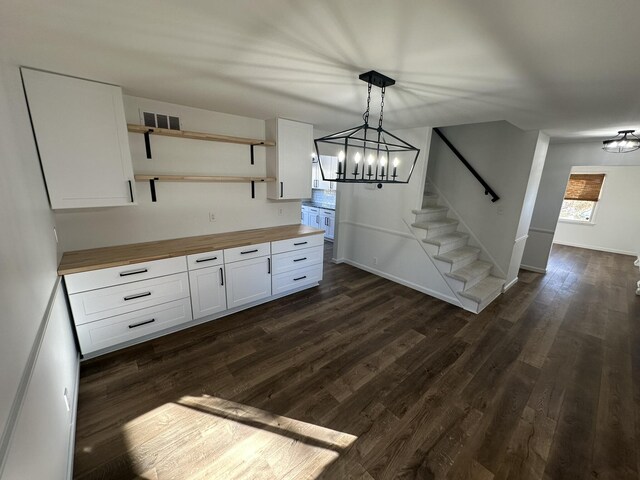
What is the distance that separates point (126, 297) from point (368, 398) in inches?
90.2

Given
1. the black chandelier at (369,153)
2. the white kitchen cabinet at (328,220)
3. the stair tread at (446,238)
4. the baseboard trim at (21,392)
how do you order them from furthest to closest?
the white kitchen cabinet at (328,220)
the stair tread at (446,238)
the black chandelier at (369,153)
the baseboard trim at (21,392)

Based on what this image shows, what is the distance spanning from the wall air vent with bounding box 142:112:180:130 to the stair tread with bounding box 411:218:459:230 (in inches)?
130

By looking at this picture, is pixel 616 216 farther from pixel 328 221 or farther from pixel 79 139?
pixel 79 139

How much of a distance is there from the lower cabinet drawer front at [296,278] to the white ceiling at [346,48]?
2.10 metres

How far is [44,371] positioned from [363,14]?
2.23 m

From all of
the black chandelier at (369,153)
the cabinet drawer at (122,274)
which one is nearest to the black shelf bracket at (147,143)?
the cabinet drawer at (122,274)

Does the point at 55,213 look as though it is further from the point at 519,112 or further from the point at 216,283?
the point at 519,112

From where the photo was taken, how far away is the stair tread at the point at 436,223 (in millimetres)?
3835

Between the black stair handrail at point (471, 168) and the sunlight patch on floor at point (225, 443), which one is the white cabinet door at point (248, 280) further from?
the black stair handrail at point (471, 168)

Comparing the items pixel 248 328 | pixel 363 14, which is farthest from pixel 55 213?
pixel 363 14

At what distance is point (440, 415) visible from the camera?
1.93 m

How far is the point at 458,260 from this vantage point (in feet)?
12.2

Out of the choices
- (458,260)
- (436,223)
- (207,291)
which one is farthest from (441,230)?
(207,291)

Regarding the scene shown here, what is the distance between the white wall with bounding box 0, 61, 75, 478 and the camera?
0.95 metres
